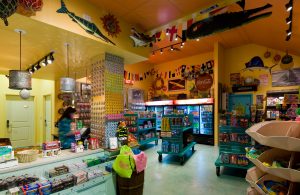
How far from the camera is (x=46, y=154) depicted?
274 cm

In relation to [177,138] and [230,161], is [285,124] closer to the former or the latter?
[230,161]

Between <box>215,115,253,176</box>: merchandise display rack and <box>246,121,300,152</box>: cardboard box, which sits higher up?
<box>246,121,300,152</box>: cardboard box

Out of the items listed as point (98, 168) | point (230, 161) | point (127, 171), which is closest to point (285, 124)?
point (127, 171)

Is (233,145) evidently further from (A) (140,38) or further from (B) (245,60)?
(B) (245,60)

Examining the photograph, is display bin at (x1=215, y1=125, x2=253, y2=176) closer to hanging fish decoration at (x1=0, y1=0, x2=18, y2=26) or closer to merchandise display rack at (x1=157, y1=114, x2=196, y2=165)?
merchandise display rack at (x1=157, y1=114, x2=196, y2=165)

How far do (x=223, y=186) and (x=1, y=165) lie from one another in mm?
3816

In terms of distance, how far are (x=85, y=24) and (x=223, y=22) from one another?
2111 millimetres

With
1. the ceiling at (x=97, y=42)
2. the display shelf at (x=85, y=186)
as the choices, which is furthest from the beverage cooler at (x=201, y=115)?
the display shelf at (x=85, y=186)

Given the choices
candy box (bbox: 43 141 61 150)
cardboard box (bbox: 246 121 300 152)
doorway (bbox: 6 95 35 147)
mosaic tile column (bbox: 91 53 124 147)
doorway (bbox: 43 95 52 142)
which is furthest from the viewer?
doorway (bbox: 43 95 52 142)

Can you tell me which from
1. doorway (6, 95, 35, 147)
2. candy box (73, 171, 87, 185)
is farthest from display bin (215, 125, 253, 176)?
doorway (6, 95, 35, 147)

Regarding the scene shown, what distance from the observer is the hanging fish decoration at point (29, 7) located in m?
1.96

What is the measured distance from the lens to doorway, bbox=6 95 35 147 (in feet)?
24.1

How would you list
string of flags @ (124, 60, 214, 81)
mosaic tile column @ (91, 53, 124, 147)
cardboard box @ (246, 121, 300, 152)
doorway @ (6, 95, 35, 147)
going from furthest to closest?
string of flags @ (124, 60, 214, 81), doorway @ (6, 95, 35, 147), mosaic tile column @ (91, 53, 124, 147), cardboard box @ (246, 121, 300, 152)

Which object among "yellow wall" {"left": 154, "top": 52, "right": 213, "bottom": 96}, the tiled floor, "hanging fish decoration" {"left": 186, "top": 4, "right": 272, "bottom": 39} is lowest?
the tiled floor
